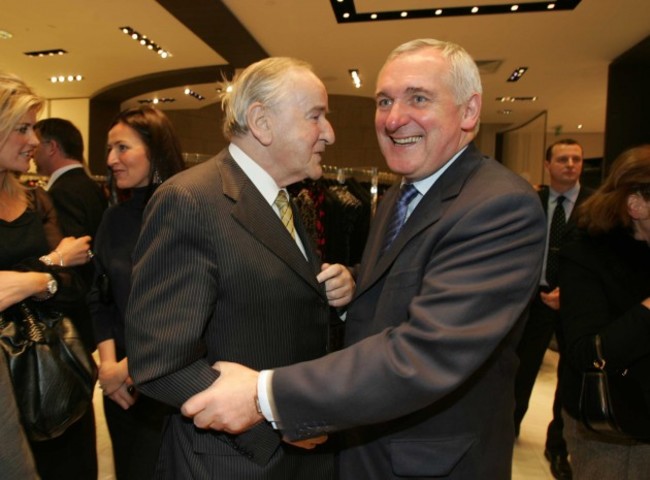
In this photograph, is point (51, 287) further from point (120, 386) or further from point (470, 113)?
point (470, 113)

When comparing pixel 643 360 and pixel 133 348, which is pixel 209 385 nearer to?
pixel 133 348

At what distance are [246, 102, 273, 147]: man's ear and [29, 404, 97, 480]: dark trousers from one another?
1.62 meters

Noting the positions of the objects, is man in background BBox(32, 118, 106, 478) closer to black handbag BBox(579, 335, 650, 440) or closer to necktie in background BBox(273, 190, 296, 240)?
necktie in background BBox(273, 190, 296, 240)

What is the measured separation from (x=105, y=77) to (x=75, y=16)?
363 centimetres

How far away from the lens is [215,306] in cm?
118

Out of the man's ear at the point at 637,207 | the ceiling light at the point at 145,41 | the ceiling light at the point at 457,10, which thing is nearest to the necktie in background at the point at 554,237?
the man's ear at the point at 637,207

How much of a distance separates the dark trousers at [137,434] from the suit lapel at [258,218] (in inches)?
41.6

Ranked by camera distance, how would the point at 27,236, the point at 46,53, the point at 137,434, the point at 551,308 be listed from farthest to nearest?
the point at 46,53 → the point at 551,308 → the point at 137,434 → the point at 27,236

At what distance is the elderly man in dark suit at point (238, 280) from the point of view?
43.4 inches

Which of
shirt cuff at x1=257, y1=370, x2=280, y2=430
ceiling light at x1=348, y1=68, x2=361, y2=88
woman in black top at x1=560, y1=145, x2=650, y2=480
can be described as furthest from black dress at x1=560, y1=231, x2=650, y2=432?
ceiling light at x1=348, y1=68, x2=361, y2=88

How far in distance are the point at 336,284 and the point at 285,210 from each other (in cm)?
26

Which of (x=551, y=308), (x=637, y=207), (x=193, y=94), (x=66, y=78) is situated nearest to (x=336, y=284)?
(x=637, y=207)

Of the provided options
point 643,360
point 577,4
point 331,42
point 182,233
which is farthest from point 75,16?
point 643,360

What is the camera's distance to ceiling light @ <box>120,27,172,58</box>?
745 cm
